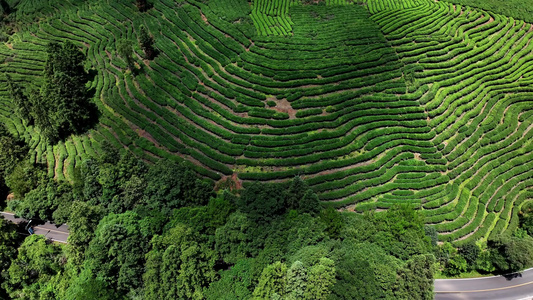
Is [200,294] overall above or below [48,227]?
below

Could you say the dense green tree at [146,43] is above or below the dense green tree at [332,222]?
above

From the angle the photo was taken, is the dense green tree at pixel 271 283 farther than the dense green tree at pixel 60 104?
No

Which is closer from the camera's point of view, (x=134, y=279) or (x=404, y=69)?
(x=134, y=279)

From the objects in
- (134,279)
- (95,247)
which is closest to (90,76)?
(95,247)

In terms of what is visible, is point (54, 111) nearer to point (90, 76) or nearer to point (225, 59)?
point (90, 76)

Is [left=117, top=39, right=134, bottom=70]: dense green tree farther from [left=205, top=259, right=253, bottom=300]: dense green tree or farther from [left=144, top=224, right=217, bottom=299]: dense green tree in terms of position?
[left=205, top=259, right=253, bottom=300]: dense green tree

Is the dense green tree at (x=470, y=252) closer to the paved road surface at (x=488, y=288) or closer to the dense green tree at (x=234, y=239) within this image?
Answer: the paved road surface at (x=488, y=288)

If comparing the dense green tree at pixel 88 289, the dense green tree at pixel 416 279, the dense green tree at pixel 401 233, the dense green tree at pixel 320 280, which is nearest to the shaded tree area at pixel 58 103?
the dense green tree at pixel 88 289
